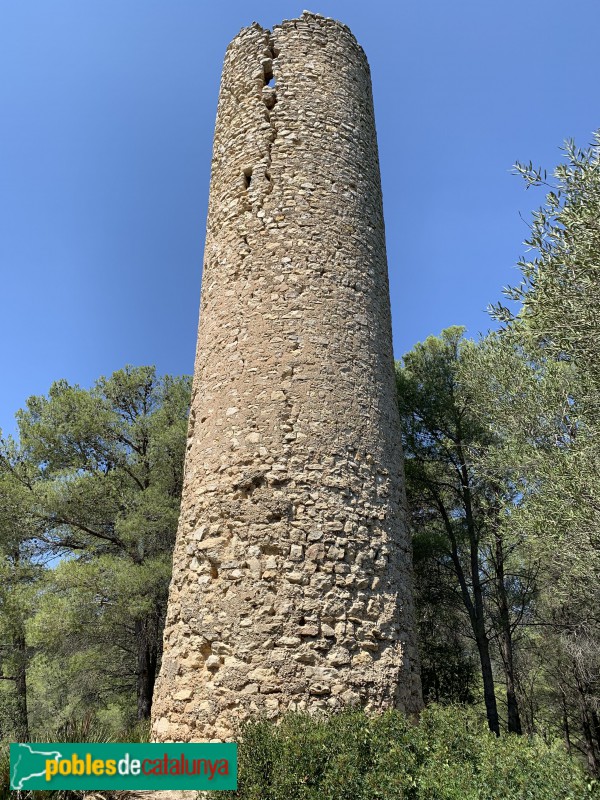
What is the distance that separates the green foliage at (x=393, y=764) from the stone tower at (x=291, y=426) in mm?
709

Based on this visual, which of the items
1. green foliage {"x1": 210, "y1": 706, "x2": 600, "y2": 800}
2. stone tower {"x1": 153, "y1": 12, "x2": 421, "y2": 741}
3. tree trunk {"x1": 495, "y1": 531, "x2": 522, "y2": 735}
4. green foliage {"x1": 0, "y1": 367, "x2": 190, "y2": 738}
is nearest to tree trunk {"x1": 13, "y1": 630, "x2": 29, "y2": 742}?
green foliage {"x1": 0, "y1": 367, "x2": 190, "y2": 738}

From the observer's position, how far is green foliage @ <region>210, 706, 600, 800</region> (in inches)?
130

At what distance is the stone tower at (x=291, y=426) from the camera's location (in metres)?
5.32

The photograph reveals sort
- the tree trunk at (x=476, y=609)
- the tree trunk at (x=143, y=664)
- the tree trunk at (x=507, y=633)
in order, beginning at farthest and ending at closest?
the tree trunk at (x=507, y=633) → the tree trunk at (x=143, y=664) → the tree trunk at (x=476, y=609)

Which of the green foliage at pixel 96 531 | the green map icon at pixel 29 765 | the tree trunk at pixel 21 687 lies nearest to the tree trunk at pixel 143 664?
the green foliage at pixel 96 531

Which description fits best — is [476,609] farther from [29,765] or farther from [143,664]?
[29,765]

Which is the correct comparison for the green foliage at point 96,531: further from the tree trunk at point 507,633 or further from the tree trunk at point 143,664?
the tree trunk at point 507,633

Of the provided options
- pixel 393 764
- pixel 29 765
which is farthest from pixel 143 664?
pixel 393 764

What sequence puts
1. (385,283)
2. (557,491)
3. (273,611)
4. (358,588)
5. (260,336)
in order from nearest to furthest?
(273,611) < (358,588) < (260,336) < (557,491) < (385,283)

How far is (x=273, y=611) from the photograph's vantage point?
5.33 metres

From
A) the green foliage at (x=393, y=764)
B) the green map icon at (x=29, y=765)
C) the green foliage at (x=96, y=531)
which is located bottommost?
the green map icon at (x=29, y=765)

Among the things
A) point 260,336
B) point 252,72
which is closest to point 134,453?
point 260,336

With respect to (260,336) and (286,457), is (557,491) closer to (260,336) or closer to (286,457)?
(286,457)

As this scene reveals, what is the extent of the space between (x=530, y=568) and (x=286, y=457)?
9.75 metres
